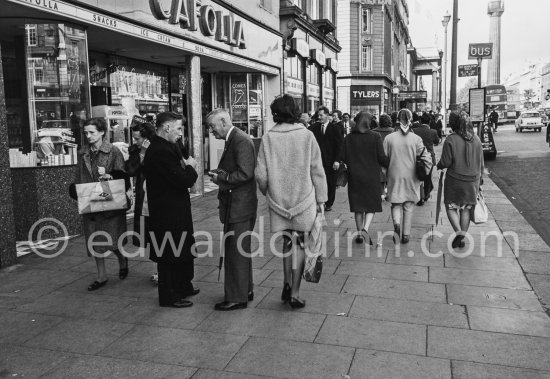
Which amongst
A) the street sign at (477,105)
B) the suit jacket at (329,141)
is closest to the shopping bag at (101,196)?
the suit jacket at (329,141)

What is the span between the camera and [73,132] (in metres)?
8.41

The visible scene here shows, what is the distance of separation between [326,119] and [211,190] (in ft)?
13.7

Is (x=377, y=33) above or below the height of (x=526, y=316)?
above

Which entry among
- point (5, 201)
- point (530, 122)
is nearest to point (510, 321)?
point (5, 201)

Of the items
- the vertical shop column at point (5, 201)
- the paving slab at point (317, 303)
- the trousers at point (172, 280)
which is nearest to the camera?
the paving slab at point (317, 303)

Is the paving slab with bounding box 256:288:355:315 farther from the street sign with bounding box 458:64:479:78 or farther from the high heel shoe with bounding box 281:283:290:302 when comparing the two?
the street sign with bounding box 458:64:479:78

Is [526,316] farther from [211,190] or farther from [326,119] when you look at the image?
[211,190]

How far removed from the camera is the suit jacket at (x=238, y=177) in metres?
4.73

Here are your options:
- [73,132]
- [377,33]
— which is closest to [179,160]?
[73,132]

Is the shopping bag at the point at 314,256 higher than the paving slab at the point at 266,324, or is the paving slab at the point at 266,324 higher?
the shopping bag at the point at 314,256

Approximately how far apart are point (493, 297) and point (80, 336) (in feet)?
11.9

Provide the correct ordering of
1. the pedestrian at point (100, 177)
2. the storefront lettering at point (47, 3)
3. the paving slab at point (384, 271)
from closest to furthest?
the pedestrian at point (100, 177) → the paving slab at point (384, 271) → the storefront lettering at point (47, 3)

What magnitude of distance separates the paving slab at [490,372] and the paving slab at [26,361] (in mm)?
2729

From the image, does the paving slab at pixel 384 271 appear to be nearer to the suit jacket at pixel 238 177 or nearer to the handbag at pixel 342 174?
the handbag at pixel 342 174
